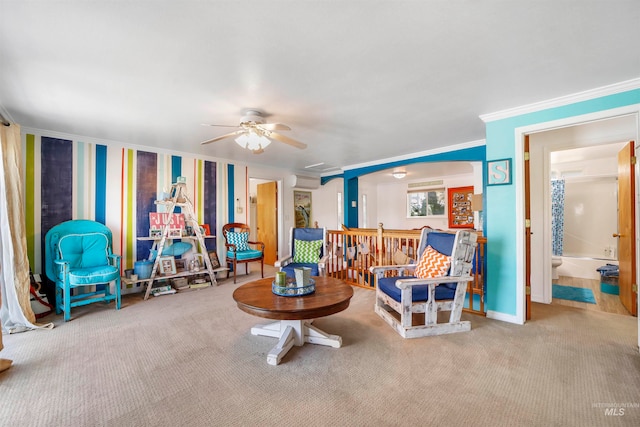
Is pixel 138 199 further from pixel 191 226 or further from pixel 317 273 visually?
pixel 317 273

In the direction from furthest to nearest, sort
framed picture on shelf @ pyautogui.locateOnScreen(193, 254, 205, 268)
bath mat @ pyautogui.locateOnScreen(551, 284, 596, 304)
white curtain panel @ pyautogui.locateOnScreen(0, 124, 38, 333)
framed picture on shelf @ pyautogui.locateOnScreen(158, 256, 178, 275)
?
framed picture on shelf @ pyautogui.locateOnScreen(193, 254, 205, 268) → framed picture on shelf @ pyautogui.locateOnScreen(158, 256, 178, 275) → bath mat @ pyautogui.locateOnScreen(551, 284, 596, 304) → white curtain panel @ pyautogui.locateOnScreen(0, 124, 38, 333)

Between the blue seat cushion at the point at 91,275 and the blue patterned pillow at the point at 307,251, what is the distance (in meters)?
2.27

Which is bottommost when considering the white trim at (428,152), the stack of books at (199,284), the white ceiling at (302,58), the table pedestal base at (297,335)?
the stack of books at (199,284)

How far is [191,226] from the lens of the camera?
4684 mm

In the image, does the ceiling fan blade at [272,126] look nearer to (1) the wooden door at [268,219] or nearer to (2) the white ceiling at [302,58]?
(2) the white ceiling at [302,58]

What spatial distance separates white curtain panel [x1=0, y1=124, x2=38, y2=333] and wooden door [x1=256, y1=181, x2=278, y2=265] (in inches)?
162

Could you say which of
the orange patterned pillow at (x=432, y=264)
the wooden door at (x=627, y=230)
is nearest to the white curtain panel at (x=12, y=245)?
the orange patterned pillow at (x=432, y=264)

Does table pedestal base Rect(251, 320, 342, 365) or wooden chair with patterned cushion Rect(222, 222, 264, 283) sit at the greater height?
wooden chair with patterned cushion Rect(222, 222, 264, 283)

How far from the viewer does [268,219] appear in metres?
6.64

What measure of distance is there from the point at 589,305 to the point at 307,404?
392 centimetres

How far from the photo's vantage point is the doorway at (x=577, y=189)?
11.2ft

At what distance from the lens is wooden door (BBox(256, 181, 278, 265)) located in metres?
6.45

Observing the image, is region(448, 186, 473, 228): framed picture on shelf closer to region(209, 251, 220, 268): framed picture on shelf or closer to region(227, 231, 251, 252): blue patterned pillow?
region(227, 231, 251, 252): blue patterned pillow

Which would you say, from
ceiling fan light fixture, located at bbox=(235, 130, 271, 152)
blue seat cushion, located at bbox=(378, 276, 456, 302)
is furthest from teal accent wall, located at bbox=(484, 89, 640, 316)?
ceiling fan light fixture, located at bbox=(235, 130, 271, 152)
